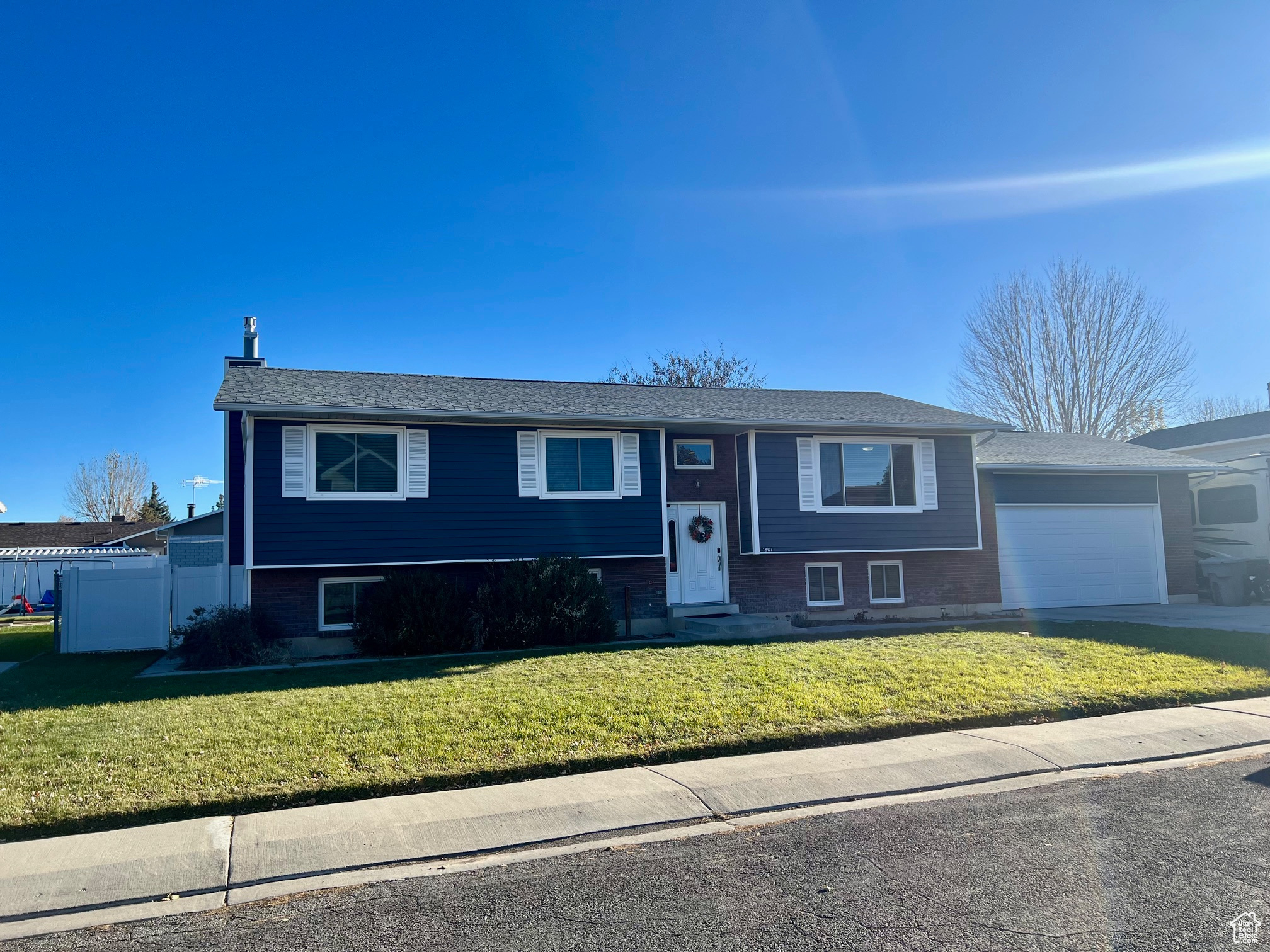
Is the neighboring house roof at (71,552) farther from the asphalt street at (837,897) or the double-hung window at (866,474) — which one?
the asphalt street at (837,897)

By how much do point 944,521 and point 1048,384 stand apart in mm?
18325

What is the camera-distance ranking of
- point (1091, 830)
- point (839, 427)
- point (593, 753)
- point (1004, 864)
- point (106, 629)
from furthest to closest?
point (839, 427) → point (106, 629) → point (593, 753) → point (1091, 830) → point (1004, 864)

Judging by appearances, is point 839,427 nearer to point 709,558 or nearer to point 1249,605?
point 709,558

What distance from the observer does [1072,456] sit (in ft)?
63.3

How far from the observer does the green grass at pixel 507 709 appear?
642 centimetres

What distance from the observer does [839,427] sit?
16188mm

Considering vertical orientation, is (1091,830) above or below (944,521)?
below

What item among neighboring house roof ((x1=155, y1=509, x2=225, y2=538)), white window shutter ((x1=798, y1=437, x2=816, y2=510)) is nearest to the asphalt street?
white window shutter ((x1=798, y1=437, x2=816, y2=510))

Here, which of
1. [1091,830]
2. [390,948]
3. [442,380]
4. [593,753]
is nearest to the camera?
[390,948]

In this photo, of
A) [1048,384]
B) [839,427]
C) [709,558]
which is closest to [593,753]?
[709,558]

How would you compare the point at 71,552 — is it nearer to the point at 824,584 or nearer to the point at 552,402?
the point at 552,402

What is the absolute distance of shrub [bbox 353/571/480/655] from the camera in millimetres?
13312

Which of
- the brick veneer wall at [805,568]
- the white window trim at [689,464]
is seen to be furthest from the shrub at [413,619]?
the white window trim at [689,464]

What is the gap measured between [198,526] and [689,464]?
64.9ft
